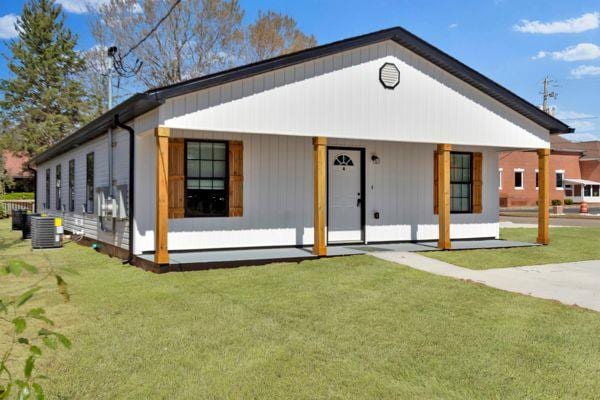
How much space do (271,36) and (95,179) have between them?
1632 cm

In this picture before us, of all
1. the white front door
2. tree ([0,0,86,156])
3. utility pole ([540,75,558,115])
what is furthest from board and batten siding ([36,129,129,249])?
utility pole ([540,75,558,115])

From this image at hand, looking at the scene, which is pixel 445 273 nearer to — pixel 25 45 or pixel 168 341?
pixel 168 341

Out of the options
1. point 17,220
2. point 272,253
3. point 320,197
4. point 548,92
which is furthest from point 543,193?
point 548,92

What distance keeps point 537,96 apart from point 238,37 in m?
32.1

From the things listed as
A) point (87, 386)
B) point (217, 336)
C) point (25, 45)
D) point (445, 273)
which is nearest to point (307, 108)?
point (445, 273)

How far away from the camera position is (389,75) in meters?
9.70

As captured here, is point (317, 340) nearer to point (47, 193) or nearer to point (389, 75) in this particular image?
point (389, 75)

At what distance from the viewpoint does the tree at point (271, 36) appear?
25.5 meters

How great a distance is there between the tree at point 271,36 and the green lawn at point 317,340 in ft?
66.3

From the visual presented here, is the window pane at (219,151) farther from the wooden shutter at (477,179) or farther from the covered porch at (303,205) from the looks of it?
the wooden shutter at (477,179)

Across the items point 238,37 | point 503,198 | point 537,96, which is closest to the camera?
point 238,37

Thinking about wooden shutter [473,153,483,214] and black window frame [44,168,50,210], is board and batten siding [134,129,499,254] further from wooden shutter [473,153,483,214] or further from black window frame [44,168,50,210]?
black window frame [44,168,50,210]

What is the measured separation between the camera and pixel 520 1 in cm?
2102

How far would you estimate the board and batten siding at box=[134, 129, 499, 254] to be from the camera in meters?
9.19
